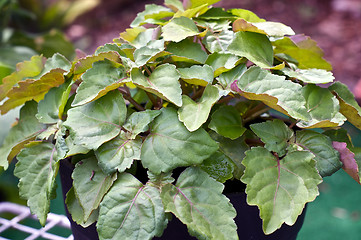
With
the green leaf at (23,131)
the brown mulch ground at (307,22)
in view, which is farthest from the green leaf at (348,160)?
the brown mulch ground at (307,22)

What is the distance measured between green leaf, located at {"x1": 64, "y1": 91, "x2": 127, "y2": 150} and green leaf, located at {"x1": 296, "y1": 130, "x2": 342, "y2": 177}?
12.3 inches

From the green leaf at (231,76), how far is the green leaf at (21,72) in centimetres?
40

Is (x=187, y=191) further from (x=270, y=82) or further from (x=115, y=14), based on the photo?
(x=115, y=14)

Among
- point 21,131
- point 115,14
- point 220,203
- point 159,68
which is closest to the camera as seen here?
point 220,203

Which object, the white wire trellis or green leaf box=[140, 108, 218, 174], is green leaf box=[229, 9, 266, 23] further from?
the white wire trellis

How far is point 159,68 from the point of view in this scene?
2.22 feet

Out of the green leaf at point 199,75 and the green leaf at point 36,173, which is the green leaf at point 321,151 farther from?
the green leaf at point 36,173

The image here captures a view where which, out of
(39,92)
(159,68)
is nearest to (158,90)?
(159,68)

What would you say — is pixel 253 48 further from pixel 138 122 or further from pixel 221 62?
pixel 138 122

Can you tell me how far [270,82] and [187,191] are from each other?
221 millimetres

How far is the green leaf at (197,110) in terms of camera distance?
1.96 feet

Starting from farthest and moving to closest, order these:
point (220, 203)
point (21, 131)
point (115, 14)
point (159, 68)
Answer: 1. point (115, 14)
2. point (21, 131)
3. point (159, 68)
4. point (220, 203)

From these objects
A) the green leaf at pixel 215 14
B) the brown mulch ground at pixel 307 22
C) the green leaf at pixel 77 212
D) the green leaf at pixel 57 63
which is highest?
the green leaf at pixel 215 14

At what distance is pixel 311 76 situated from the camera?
72cm
